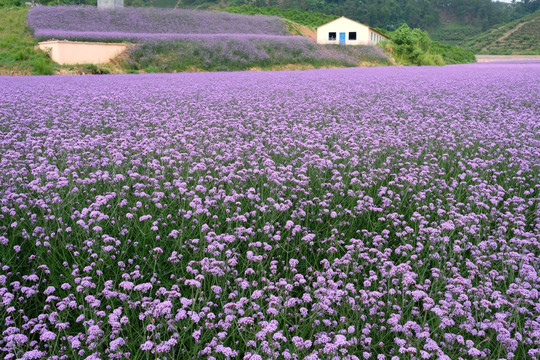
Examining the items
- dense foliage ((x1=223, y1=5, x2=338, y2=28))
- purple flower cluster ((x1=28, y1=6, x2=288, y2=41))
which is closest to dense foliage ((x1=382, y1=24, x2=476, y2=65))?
purple flower cluster ((x1=28, y1=6, x2=288, y2=41))

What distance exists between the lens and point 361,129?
207 inches

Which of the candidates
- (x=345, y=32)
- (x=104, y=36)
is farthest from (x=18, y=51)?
(x=345, y=32)

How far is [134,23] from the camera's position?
28.7 m

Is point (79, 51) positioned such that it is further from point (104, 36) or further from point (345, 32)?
point (345, 32)

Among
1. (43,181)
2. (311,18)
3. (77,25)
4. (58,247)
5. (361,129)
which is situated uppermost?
(311,18)

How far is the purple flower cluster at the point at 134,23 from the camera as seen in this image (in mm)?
24375

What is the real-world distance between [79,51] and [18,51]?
265cm

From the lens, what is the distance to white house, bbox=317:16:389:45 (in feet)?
121

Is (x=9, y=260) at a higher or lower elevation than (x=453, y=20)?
lower

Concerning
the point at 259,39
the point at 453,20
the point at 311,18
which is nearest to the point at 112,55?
the point at 259,39

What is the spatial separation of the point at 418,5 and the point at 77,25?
67901mm

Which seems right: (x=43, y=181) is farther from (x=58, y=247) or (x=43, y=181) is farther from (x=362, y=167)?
(x=362, y=167)

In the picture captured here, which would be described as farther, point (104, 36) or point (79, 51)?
point (104, 36)

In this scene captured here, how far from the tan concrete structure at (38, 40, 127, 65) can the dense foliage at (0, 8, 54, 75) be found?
0.49 metres
